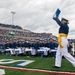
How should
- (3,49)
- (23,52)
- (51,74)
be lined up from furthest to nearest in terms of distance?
1. (3,49)
2. (23,52)
3. (51,74)

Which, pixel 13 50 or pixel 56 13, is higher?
pixel 56 13

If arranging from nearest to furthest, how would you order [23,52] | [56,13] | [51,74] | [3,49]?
[51,74]
[56,13]
[23,52]
[3,49]

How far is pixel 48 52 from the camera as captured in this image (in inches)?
828

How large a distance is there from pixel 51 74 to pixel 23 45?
53.8 feet

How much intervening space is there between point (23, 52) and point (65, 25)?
13.6m

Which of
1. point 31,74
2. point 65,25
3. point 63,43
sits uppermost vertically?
point 65,25

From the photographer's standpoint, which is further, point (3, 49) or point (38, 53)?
point (3, 49)

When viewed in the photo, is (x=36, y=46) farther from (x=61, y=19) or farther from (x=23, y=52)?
(x=61, y=19)

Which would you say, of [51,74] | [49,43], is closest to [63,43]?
[51,74]

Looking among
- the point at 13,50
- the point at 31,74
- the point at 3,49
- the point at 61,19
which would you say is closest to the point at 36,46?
the point at 13,50

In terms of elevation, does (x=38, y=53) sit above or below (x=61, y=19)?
below

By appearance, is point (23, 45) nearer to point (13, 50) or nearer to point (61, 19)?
point (13, 50)

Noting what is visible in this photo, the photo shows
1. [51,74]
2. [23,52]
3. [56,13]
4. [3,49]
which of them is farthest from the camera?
[3,49]

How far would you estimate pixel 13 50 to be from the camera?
Result: 76.5ft
